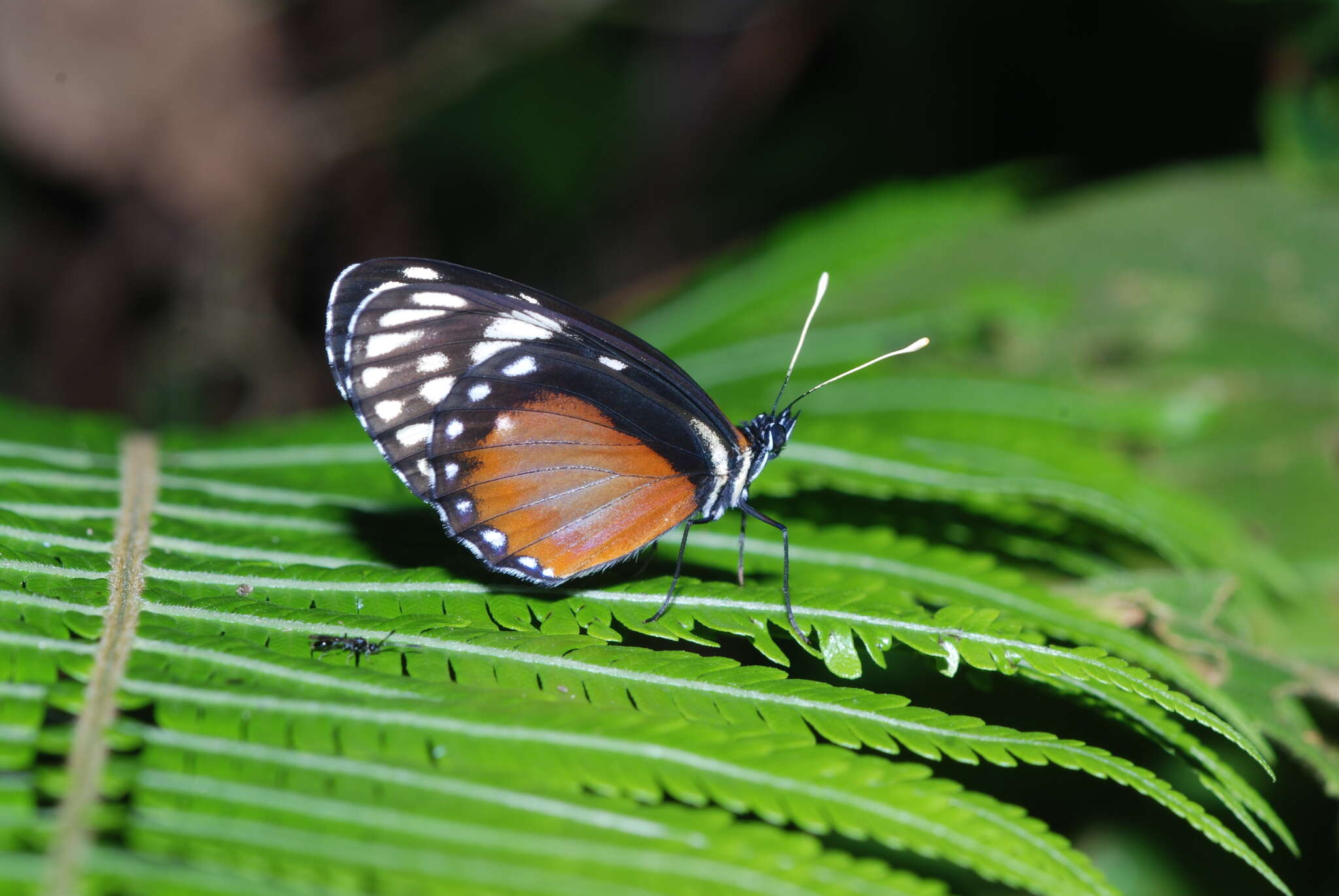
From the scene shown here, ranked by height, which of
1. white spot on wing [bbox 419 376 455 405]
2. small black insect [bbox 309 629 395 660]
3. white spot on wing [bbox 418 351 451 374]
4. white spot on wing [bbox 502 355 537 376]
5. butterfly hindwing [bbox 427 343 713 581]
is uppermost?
white spot on wing [bbox 418 351 451 374]

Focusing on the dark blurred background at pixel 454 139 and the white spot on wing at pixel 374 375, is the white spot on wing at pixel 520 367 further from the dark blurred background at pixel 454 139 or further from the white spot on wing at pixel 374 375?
the dark blurred background at pixel 454 139

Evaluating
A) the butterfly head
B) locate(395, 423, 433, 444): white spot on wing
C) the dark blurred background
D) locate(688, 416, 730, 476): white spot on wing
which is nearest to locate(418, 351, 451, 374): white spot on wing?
locate(395, 423, 433, 444): white spot on wing

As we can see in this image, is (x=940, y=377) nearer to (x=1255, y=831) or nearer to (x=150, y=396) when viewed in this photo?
(x=1255, y=831)

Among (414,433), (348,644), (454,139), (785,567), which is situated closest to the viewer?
(348,644)

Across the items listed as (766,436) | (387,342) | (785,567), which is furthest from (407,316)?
(785,567)

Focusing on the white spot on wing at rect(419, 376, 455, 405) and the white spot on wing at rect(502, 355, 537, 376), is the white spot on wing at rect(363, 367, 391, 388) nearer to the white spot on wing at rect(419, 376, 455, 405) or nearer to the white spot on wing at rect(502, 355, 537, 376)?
the white spot on wing at rect(419, 376, 455, 405)

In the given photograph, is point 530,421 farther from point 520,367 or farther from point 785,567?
point 785,567
